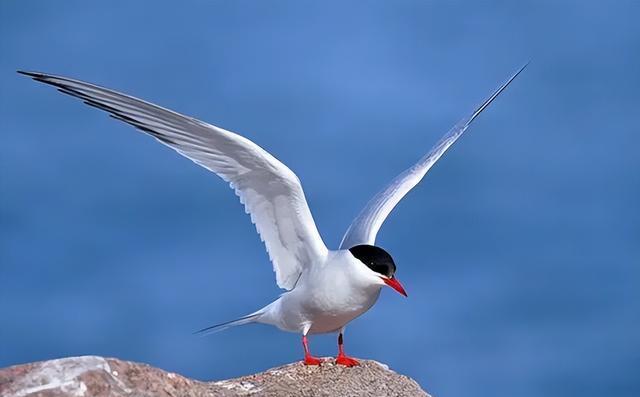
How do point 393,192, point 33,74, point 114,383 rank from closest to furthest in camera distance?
point 114,383, point 33,74, point 393,192

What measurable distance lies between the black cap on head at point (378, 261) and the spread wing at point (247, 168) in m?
0.55

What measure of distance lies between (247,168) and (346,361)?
5.23 feet

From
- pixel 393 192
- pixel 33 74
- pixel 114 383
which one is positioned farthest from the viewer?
pixel 393 192

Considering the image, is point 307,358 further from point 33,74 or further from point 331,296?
point 33,74

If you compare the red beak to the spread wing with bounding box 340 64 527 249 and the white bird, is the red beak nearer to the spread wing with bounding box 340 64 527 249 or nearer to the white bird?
the white bird

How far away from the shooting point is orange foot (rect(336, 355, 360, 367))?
321 inches

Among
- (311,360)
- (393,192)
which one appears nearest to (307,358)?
(311,360)

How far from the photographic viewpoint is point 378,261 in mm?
7914

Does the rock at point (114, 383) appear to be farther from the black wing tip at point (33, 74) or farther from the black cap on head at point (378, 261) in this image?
the black wing tip at point (33, 74)

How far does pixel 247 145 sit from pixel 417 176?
2.37m

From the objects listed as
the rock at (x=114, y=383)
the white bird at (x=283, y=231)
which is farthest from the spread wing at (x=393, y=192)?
the rock at (x=114, y=383)

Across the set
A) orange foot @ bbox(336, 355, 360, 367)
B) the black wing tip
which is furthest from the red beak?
the black wing tip

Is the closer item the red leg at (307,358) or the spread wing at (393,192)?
the red leg at (307,358)

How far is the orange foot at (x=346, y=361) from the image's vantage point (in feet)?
26.8
